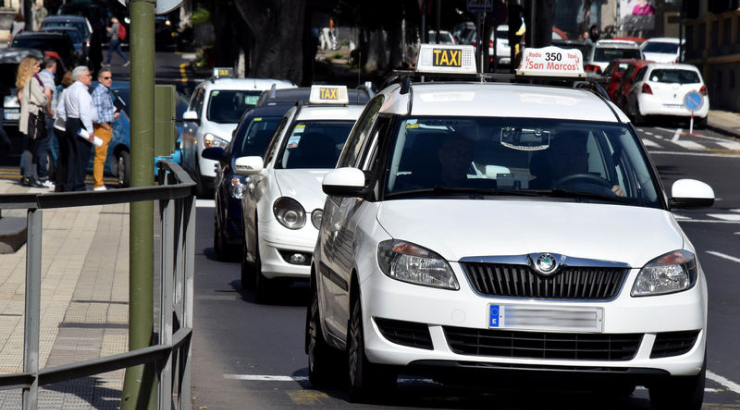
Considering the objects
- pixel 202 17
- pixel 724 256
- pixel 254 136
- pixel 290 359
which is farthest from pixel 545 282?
pixel 202 17

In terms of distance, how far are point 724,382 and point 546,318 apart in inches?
95.2

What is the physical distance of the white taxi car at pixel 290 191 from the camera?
11.5 metres

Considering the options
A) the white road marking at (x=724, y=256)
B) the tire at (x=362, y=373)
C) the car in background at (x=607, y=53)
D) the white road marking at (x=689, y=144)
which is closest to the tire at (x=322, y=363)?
the tire at (x=362, y=373)

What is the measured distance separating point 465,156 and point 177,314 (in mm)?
2135

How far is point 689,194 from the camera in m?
7.67

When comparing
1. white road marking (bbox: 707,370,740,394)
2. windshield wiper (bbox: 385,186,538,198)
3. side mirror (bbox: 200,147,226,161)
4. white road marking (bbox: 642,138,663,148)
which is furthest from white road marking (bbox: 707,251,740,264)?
white road marking (bbox: 642,138,663,148)

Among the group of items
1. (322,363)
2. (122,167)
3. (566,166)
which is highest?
(566,166)

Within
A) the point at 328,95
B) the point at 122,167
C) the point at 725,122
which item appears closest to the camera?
the point at 328,95

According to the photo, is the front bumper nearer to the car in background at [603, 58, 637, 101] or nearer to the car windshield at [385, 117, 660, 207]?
the car windshield at [385, 117, 660, 207]

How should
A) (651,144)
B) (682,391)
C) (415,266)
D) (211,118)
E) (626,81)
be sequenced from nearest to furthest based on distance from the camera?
1. (415,266)
2. (682,391)
3. (211,118)
4. (651,144)
5. (626,81)

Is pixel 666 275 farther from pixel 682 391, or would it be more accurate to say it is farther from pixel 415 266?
pixel 415 266

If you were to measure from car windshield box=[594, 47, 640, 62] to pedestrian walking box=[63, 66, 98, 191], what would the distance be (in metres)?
29.9

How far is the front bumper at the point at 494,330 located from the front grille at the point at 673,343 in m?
0.02

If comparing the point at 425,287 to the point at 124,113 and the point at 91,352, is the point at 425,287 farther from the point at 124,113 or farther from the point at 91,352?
the point at 124,113
